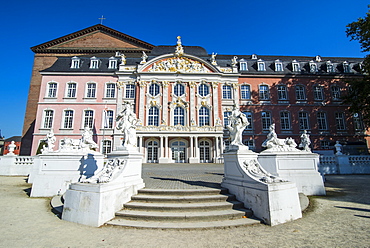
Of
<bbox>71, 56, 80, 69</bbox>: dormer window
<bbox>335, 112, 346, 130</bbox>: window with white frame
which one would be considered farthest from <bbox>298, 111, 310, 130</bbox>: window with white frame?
<bbox>71, 56, 80, 69</bbox>: dormer window

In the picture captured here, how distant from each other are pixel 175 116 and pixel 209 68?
26.4ft

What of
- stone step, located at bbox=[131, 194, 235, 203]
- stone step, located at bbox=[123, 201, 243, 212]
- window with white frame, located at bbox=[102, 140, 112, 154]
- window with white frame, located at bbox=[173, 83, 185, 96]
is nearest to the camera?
stone step, located at bbox=[123, 201, 243, 212]

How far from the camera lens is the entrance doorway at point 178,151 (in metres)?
23.9

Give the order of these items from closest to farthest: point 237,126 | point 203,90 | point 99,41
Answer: point 237,126 → point 203,90 → point 99,41

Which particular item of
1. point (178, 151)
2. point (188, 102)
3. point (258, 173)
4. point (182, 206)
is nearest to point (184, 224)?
point (182, 206)

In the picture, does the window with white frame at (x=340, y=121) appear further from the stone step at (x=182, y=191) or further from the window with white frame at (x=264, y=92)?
the stone step at (x=182, y=191)

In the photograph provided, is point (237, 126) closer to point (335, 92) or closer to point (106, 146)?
point (106, 146)

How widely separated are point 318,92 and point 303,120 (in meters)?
4.83

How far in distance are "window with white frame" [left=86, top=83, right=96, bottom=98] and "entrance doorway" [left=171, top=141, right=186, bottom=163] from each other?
41.5 ft

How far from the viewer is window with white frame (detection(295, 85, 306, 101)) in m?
27.0

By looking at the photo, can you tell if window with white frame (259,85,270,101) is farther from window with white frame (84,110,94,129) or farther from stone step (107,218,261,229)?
stone step (107,218,261,229)

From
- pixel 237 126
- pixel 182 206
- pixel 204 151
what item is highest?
pixel 237 126

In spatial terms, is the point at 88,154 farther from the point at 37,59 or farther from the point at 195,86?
the point at 37,59

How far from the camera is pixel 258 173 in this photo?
17.9 feet
